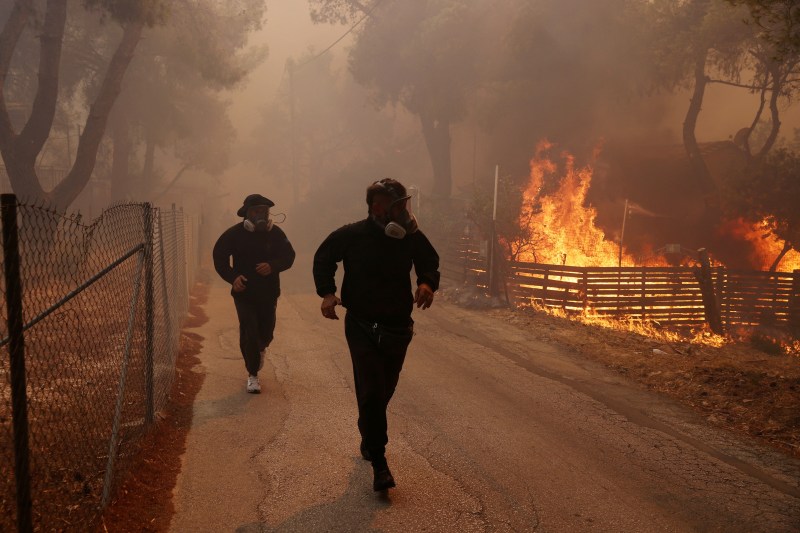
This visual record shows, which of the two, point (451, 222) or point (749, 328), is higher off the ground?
point (451, 222)

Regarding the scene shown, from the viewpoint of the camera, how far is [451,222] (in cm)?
2780

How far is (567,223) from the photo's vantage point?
25.5m

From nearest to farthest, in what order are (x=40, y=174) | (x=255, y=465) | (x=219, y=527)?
(x=219, y=527) → (x=255, y=465) → (x=40, y=174)

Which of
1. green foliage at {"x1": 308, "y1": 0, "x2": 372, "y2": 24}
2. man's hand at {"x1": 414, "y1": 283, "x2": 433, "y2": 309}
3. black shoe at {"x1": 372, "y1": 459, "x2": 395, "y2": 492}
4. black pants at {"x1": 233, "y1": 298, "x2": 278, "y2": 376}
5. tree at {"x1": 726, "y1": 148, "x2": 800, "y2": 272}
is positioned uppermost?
green foliage at {"x1": 308, "y1": 0, "x2": 372, "y2": 24}

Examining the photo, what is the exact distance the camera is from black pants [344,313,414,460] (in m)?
4.50

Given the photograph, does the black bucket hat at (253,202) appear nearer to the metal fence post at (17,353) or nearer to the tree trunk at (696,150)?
the metal fence post at (17,353)

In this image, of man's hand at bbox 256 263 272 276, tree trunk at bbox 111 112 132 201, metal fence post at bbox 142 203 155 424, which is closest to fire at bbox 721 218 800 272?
man's hand at bbox 256 263 272 276

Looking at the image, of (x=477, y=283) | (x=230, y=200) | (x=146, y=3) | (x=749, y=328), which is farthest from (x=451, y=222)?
(x=230, y=200)

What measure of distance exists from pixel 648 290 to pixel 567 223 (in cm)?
824

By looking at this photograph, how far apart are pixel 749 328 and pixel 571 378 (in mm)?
13288

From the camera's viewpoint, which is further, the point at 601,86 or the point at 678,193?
the point at 601,86

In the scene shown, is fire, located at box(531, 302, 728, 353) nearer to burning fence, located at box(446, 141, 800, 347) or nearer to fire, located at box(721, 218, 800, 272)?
burning fence, located at box(446, 141, 800, 347)

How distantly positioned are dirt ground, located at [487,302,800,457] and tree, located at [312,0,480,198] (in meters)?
20.6

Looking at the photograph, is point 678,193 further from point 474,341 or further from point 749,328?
point 474,341
